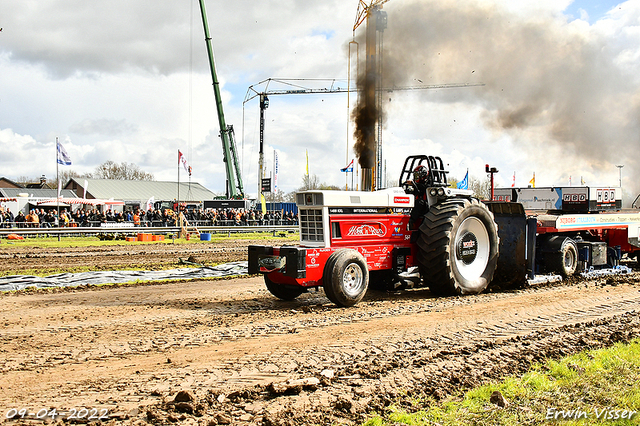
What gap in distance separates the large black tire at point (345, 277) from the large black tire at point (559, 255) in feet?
20.0

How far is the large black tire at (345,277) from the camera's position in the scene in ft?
28.9

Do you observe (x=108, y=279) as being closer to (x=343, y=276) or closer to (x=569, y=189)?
(x=343, y=276)

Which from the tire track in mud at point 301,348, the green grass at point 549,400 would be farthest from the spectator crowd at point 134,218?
the green grass at point 549,400

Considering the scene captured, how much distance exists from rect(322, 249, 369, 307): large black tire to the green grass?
12.4 feet

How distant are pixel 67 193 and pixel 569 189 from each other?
59.9 m

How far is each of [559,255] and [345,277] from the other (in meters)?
6.64

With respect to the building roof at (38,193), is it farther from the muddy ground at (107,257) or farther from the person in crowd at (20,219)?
the muddy ground at (107,257)

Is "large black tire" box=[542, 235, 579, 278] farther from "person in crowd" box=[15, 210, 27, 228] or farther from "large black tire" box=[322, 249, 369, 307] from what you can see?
"person in crowd" box=[15, 210, 27, 228]

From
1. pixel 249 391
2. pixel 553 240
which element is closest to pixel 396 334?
Result: pixel 249 391

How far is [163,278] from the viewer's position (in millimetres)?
13633

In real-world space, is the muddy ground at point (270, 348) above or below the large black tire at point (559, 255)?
below

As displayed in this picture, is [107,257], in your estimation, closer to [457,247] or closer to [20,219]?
[457,247]

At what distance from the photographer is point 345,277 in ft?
29.8

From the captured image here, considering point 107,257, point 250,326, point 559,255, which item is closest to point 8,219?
point 107,257
